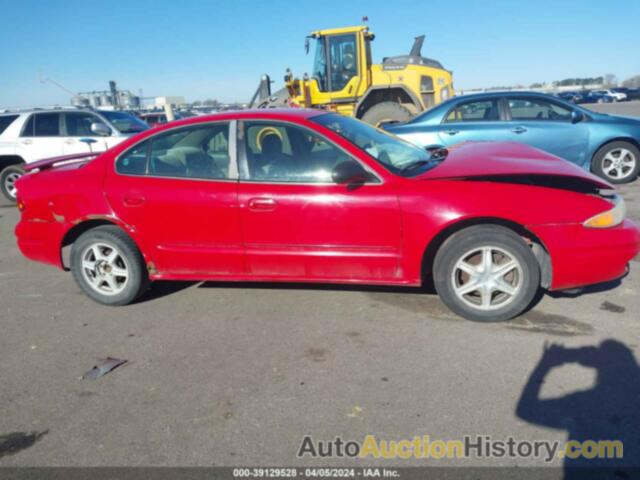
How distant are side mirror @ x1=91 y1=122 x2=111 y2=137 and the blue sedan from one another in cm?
502

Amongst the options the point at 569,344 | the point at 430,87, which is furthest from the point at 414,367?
the point at 430,87

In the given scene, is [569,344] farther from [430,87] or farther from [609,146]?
[430,87]

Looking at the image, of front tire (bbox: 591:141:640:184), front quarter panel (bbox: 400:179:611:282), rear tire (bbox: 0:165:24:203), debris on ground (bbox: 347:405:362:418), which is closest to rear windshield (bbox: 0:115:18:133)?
rear tire (bbox: 0:165:24:203)

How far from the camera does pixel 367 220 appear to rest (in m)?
3.57

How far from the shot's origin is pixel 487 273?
3.48m

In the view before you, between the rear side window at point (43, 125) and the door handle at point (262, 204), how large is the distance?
744cm

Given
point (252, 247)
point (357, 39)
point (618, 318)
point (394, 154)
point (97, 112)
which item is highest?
point (357, 39)

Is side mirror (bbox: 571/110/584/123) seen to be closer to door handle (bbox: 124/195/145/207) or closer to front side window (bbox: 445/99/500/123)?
front side window (bbox: 445/99/500/123)

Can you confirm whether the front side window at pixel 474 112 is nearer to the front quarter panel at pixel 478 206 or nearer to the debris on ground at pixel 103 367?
the front quarter panel at pixel 478 206

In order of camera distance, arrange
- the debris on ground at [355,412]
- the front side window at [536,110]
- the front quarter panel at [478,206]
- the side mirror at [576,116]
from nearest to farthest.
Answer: the debris on ground at [355,412] < the front quarter panel at [478,206] < the side mirror at [576,116] < the front side window at [536,110]

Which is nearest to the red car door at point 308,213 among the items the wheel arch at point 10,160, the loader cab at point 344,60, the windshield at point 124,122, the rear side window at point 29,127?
the windshield at point 124,122

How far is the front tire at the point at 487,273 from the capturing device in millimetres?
3418

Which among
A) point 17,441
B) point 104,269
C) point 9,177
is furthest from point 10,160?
point 17,441

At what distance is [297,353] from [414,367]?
0.79 metres
